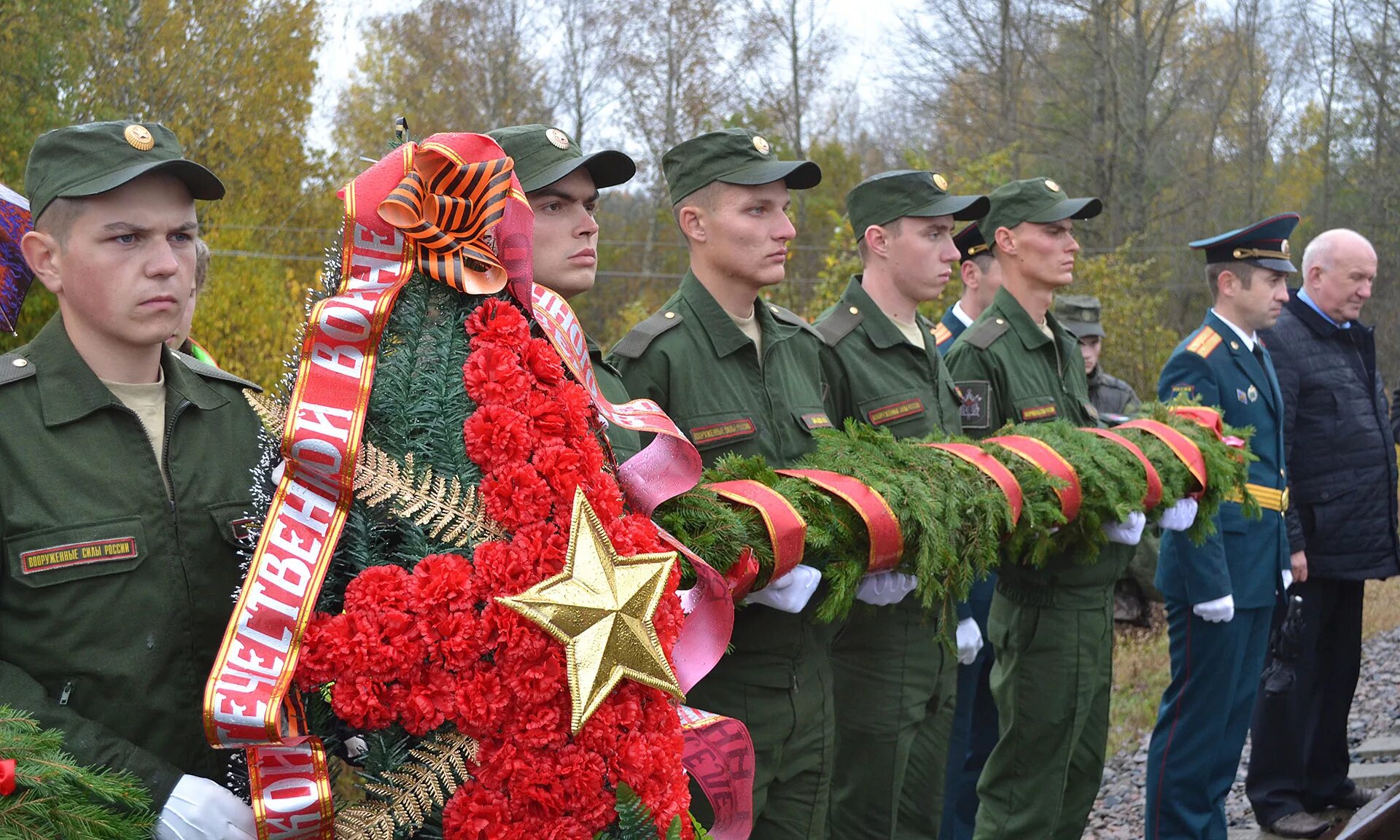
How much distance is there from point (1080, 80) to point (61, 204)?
22.9m

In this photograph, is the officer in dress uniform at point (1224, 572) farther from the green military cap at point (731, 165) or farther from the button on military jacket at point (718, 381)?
the green military cap at point (731, 165)

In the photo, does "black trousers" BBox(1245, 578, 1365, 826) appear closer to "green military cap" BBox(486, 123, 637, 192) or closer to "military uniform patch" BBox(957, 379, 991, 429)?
"military uniform patch" BBox(957, 379, 991, 429)

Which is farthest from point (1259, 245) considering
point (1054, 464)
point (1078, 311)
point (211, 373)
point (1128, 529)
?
point (211, 373)

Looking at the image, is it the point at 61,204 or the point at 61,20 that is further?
the point at 61,20

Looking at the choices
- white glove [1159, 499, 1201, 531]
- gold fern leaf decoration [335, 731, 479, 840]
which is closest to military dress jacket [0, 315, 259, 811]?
gold fern leaf decoration [335, 731, 479, 840]

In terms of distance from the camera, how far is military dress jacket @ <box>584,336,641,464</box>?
326cm

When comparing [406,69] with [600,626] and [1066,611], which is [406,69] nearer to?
[1066,611]

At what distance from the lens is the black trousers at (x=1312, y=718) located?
6094 mm

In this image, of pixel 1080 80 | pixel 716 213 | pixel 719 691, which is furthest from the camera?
pixel 1080 80

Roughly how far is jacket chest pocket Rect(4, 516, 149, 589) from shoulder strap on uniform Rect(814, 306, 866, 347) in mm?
2792

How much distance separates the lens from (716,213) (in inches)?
166

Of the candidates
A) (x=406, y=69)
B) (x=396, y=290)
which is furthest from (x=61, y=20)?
(x=406, y=69)

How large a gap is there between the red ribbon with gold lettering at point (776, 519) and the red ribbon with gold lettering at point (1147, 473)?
184 cm

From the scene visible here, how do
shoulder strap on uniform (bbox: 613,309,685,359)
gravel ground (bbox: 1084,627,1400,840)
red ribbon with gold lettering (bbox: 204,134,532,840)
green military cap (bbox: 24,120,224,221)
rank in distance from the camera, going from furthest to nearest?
gravel ground (bbox: 1084,627,1400,840) < shoulder strap on uniform (bbox: 613,309,685,359) < green military cap (bbox: 24,120,224,221) < red ribbon with gold lettering (bbox: 204,134,532,840)
